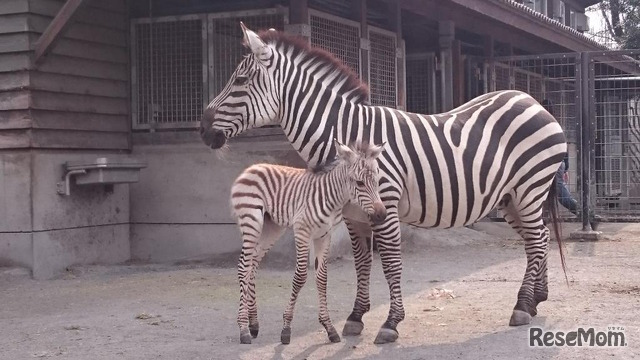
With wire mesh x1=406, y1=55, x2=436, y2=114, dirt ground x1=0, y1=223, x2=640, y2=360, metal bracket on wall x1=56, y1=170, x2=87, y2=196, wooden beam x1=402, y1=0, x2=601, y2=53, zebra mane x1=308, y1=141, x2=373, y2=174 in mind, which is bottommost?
dirt ground x1=0, y1=223, x2=640, y2=360

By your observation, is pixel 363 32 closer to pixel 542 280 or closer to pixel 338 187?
pixel 542 280

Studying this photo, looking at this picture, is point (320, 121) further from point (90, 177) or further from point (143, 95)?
point (143, 95)

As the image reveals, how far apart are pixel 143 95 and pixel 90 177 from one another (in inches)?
65.8

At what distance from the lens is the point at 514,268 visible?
31.6 feet

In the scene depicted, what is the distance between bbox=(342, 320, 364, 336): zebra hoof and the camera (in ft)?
20.7

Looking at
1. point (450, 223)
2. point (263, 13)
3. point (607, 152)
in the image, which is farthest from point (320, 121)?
point (607, 152)

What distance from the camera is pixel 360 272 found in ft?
21.7

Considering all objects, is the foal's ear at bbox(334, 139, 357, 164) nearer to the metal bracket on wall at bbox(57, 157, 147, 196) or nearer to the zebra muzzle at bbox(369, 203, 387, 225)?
the zebra muzzle at bbox(369, 203, 387, 225)

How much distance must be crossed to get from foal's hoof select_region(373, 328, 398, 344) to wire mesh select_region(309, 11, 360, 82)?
201 inches

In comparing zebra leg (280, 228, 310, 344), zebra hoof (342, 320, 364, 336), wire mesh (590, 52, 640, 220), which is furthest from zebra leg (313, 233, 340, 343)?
wire mesh (590, 52, 640, 220)

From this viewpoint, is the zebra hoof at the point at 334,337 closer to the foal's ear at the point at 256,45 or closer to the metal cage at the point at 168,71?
the foal's ear at the point at 256,45

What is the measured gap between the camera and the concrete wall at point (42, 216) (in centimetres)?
943

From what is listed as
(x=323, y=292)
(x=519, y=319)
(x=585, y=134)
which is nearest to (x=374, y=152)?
(x=323, y=292)

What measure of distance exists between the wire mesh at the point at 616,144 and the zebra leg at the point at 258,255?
7.82 meters
